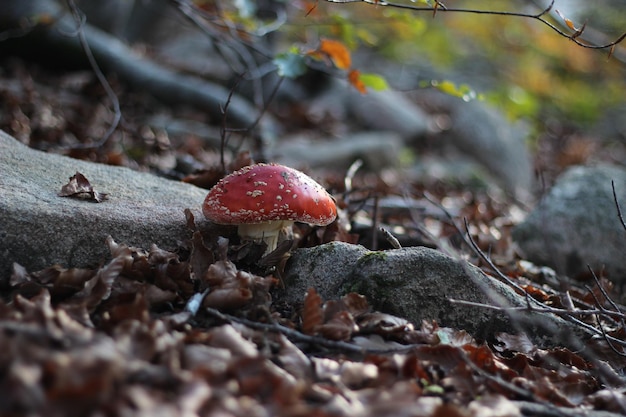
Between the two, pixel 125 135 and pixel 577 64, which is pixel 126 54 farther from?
pixel 577 64

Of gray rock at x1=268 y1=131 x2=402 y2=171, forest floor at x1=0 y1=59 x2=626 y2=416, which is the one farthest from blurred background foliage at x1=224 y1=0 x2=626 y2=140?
forest floor at x1=0 y1=59 x2=626 y2=416

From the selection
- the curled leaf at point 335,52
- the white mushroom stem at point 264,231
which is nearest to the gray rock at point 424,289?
the white mushroom stem at point 264,231

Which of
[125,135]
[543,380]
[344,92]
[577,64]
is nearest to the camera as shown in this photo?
[543,380]

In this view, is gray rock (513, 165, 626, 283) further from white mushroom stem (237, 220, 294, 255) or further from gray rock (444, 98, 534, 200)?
gray rock (444, 98, 534, 200)

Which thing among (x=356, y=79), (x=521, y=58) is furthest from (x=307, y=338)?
(x=521, y=58)

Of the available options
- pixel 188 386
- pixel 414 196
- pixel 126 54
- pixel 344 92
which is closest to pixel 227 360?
pixel 188 386

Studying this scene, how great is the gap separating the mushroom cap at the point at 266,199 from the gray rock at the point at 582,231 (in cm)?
266

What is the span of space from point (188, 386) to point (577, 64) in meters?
18.3

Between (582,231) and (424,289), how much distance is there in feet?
9.25

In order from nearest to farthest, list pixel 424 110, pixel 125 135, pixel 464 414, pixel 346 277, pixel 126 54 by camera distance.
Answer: pixel 464 414 → pixel 346 277 → pixel 125 135 → pixel 126 54 → pixel 424 110

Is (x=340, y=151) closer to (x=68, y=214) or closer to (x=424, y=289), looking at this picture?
(x=424, y=289)

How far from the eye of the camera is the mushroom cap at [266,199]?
2752 millimetres

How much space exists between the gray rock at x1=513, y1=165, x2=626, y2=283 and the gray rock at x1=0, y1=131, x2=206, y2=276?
2997mm

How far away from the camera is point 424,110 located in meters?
12.2
